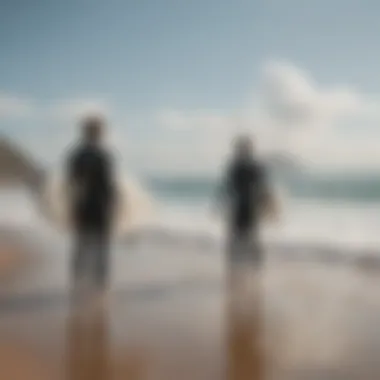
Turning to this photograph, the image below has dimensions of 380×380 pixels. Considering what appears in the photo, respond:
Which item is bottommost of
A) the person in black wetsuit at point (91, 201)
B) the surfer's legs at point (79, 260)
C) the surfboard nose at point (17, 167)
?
the surfer's legs at point (79, 260)

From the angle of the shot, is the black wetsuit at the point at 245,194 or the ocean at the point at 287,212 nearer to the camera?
the black wetsuit at the point at 245,194

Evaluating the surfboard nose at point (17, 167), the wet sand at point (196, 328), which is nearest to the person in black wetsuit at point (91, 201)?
the wet sand at point (196, 328)

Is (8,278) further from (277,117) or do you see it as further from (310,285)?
(277,117)

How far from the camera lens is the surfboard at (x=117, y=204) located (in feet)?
8.41

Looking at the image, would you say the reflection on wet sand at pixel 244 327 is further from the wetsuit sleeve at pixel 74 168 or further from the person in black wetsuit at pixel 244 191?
the wetsuit sleeve at pixel 74 168

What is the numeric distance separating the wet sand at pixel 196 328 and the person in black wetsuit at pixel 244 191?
11.5 inches

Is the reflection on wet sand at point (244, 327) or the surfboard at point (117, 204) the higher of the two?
the surfboard at point (117, 204)

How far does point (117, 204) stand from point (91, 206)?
0.14 metres

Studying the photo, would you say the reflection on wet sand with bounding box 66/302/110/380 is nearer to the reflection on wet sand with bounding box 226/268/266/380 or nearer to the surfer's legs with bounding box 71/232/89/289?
the surfer's legs with bounding box 71/232/89/289

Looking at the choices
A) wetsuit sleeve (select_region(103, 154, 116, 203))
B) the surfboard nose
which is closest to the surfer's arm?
wetsuit sleeve (select_region(103, 154, 116, 203))

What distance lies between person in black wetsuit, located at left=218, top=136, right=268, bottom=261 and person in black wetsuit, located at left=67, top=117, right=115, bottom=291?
1.81 feet

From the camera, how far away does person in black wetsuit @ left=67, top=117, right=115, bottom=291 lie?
2248 mm

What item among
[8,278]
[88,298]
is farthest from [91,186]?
[8,278]

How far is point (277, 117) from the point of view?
174 inches
